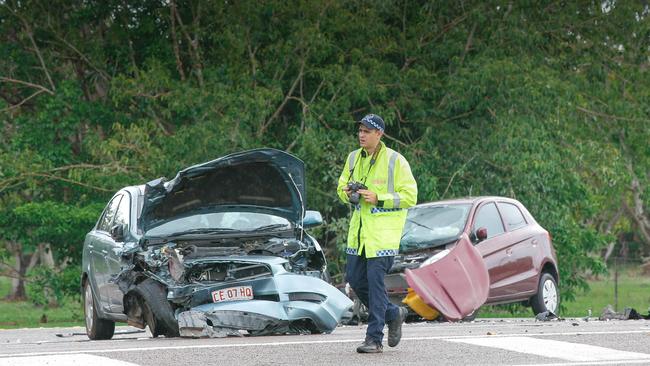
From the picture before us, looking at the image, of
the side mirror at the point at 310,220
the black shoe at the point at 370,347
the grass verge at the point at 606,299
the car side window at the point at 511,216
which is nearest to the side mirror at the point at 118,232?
the side mirror at the point at 310,220

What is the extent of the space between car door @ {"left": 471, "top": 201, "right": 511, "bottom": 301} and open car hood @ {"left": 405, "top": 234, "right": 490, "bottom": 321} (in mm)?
660

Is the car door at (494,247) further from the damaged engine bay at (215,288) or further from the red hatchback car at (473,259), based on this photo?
the damaged engine bay at (215,288)

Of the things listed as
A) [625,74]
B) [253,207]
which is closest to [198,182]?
[253,207]

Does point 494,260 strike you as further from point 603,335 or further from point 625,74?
point 625,74

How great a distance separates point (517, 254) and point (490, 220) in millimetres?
557

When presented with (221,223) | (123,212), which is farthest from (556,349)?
(123,212)

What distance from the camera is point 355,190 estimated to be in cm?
1026

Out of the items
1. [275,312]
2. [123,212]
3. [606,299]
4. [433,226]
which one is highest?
[123,212]

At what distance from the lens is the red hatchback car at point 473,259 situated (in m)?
16.0

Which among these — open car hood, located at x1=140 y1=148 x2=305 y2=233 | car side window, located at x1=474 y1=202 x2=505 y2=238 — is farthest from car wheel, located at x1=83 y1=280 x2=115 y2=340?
car side window, located at x1=474 y1=202 x2=505 y2=238

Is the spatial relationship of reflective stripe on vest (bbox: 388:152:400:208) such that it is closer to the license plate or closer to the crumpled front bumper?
the crumpled front bumper

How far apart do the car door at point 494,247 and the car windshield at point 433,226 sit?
0.75 ft

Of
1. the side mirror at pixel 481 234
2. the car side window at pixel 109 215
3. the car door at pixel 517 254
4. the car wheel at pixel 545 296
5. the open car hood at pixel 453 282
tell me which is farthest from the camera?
the car wheel at pixel 545 296

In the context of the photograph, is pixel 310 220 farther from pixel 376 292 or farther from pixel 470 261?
pixel 376 292
